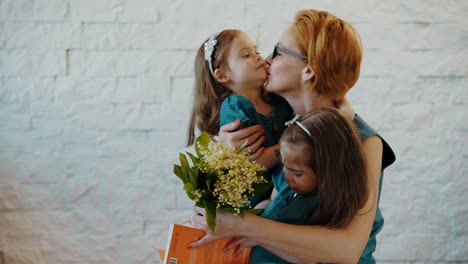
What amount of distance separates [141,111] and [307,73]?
1115 mm

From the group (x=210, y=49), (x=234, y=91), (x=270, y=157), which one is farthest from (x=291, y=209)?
(x=210, y=49)

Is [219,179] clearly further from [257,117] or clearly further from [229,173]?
[257,117]

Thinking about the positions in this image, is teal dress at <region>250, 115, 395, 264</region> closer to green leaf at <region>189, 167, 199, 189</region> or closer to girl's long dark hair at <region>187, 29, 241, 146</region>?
green leaf at <region>189, 167, 199, 189</region>

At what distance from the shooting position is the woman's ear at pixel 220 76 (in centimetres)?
216

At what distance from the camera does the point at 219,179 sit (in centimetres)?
167

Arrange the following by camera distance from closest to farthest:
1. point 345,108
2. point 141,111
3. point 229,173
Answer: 1. point 229,173
2. point 345,108
3. point 141,111

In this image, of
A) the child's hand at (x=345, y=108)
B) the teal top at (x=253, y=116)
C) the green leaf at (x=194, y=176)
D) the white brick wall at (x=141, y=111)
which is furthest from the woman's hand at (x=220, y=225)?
the white brick wall at (x=141, y=111)

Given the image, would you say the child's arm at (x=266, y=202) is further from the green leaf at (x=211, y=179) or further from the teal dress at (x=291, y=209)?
the green leaf at (x=211, y=179)

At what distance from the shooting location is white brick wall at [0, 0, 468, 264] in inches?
110

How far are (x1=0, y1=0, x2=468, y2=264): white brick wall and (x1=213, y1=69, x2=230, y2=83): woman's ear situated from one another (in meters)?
0.66

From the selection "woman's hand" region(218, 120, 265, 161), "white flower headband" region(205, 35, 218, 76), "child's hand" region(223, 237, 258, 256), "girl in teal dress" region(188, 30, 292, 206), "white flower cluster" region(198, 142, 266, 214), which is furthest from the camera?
"white flower headband" region(205, 35, 218, 76)

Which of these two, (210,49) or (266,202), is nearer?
Result: (266,202)

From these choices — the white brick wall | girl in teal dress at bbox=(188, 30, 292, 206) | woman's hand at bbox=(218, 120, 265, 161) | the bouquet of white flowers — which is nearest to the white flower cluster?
the bouquet of white flowers

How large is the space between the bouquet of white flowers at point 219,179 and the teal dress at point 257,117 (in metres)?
0.32
